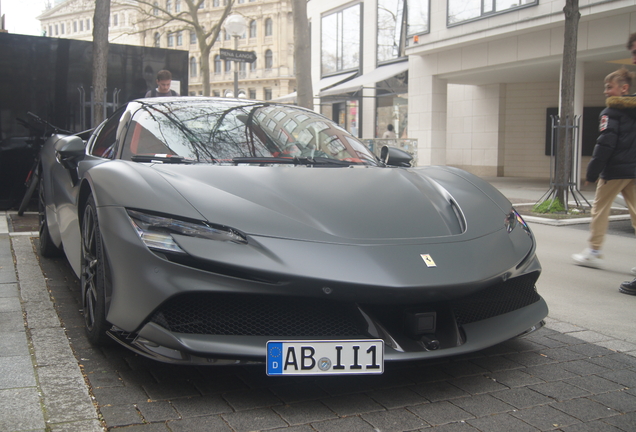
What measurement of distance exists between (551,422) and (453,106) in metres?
20.9

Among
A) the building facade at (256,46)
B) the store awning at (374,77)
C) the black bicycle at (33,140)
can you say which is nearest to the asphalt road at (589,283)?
the black bicycle at (33,140)

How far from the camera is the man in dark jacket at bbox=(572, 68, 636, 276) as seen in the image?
565 cm

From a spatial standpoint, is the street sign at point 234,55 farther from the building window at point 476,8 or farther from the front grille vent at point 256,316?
the front grille vent at point 256,316

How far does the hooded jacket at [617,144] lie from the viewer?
566 centimetres

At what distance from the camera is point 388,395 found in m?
2.69

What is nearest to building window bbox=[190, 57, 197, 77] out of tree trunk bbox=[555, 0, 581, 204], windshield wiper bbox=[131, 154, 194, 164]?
tree trunk bbox=[555, 0, 581, 204]

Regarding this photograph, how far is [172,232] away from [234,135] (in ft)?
4.00

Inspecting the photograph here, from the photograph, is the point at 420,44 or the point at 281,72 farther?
the point at 281,72

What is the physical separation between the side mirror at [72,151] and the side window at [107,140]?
9 cm

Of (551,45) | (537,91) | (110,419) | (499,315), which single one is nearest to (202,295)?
(110,419)

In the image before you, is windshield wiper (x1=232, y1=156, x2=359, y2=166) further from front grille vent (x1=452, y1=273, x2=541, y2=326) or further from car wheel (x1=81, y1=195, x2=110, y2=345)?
front grille vent (x1=452, y1=273, x2=541, y2=326)

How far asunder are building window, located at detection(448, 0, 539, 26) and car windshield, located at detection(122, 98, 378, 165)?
12.5 metres

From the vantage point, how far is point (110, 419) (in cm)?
242

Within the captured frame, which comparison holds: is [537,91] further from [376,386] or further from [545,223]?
[376,386]
